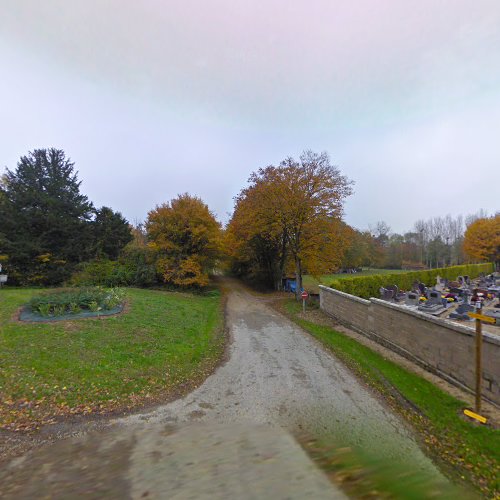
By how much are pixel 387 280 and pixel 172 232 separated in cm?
1776

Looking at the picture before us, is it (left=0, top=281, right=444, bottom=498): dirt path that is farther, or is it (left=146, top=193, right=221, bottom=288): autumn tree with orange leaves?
(left=146, top=193, right=221, bottom=288): autumn tree with orange leaves

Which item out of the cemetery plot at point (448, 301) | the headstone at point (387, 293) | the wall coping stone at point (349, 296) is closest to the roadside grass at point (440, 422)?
the wall coping stone at point (349, 296)

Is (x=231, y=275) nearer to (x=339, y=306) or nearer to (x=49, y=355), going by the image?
(x=339, y=306)

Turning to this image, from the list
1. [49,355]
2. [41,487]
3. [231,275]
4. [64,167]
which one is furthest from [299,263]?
[64,167]

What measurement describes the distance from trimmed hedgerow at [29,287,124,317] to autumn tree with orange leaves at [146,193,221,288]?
7.41 meters

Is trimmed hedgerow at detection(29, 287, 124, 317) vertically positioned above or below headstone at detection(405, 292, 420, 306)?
above

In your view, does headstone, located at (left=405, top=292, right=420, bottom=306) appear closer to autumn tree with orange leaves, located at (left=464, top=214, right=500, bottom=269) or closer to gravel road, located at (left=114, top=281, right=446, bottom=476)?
gravel road, located at (left=114, top=281, right=446, bottom=476)

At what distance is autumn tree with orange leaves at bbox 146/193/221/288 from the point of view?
19844 mm

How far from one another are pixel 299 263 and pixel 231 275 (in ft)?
75.7

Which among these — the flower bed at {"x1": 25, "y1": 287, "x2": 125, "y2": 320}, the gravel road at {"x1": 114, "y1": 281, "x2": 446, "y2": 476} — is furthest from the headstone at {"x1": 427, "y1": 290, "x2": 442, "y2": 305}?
the flower bed at {"x1": 25, "y1": 287, "x2": 125, "y2": 320}

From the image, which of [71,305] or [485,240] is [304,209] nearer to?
[71,305]

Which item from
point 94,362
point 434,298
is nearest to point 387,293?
point 434,298

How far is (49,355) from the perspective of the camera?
6797 mm

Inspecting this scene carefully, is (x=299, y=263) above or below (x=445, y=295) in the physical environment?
above
